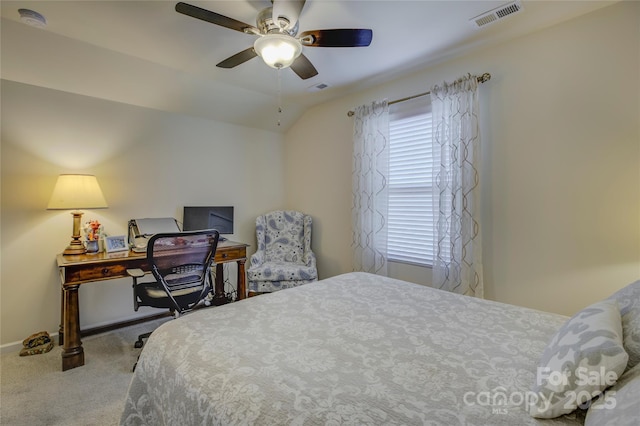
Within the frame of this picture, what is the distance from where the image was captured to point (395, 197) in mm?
3088

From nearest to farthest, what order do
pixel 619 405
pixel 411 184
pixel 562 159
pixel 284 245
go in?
pixel 619 405, pixel 562 159, pixel 411 184, pixel 284 245

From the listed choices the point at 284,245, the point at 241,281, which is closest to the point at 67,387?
the point at 241,281

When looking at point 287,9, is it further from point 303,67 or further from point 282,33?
point 303,67

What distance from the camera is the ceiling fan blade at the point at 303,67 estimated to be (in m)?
2.06

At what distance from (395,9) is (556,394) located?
7.12 feet

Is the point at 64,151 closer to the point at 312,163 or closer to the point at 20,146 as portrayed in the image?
the point at 20,146

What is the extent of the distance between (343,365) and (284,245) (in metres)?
2.89

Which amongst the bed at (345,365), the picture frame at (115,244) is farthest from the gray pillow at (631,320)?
the picture frame at (115,244)

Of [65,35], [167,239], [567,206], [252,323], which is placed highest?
[65,35]

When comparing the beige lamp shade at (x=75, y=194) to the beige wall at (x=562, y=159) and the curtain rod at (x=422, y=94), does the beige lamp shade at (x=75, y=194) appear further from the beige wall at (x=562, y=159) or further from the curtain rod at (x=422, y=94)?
the beige wall at (x=562, y=159)

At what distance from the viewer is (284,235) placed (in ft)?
12.7

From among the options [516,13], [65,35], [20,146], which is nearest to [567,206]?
[516,13]

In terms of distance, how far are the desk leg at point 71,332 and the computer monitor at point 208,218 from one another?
1256mm

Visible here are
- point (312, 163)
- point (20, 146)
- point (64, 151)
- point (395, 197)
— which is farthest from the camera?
point (312, 163)
